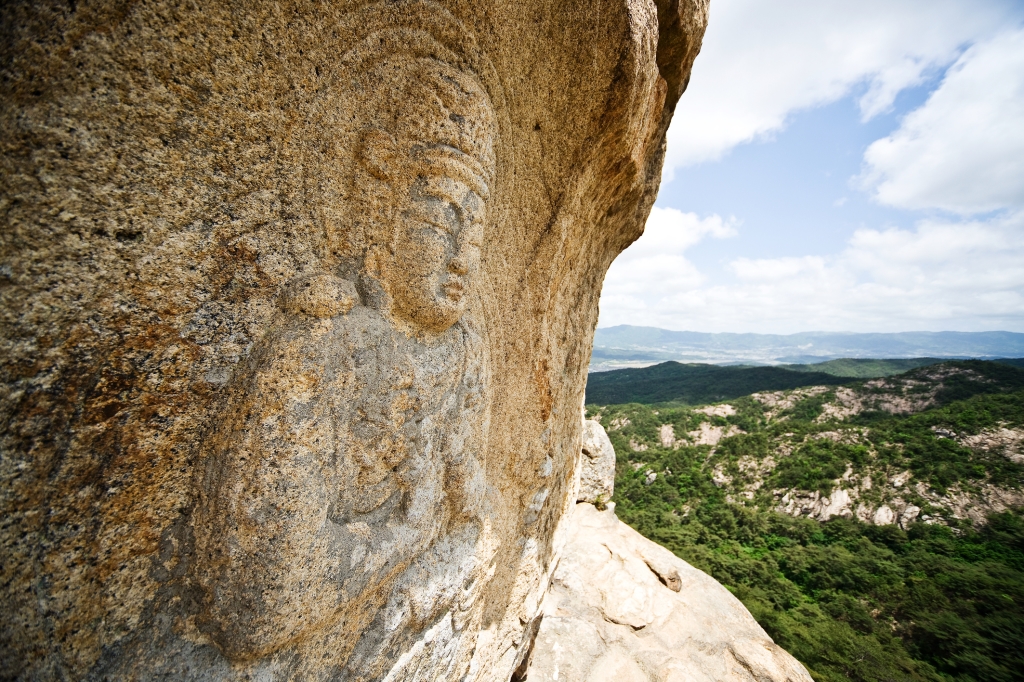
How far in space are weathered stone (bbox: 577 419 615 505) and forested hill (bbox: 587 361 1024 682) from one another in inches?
287

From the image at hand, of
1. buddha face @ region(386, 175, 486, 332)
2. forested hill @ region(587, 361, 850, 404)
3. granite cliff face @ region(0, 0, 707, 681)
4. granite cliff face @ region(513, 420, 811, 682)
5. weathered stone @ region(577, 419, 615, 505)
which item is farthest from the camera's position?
forested hill @ region(587, 361, 850, 404)

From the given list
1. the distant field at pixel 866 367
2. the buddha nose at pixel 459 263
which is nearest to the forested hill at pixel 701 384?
the distant field at pixel 866 367

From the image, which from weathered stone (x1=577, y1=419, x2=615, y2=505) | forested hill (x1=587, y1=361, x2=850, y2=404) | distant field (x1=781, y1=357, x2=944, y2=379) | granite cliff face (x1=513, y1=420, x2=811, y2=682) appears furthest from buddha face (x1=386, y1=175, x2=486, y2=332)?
distant field (x1=781, y1=357, x2=944, y2=379)

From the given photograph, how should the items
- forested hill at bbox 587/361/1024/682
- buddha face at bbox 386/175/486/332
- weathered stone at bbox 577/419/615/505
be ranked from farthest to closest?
1. forested hill at bbox 587/361/1024/682
2. weathered stone at bbox 577/419/615/505
3. buddha face at bbox 386/175/486/332

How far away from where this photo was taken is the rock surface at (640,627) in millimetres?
4488

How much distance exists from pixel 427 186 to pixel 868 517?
72.8 feet

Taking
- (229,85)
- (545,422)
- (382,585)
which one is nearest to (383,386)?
(382,585)

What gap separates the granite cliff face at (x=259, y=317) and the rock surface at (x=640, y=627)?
254 cm

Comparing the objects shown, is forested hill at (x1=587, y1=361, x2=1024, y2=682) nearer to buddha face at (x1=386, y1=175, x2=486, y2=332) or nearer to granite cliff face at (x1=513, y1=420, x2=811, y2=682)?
granite cliff face at (x1=513, y1=420, x2=811, y2=682)

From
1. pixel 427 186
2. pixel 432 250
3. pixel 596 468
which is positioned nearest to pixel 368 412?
pixel 432 250

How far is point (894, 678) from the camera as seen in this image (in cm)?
1021

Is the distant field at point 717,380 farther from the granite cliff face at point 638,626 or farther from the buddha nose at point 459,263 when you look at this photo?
the buddha nose at point 459,263

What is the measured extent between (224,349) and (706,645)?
19.9 feet

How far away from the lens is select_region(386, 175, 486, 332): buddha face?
1.99m
